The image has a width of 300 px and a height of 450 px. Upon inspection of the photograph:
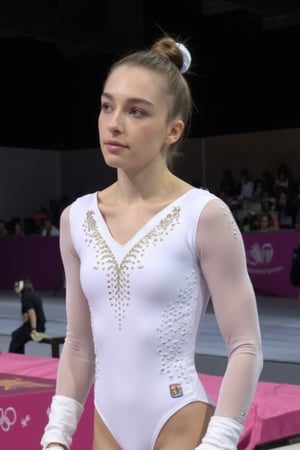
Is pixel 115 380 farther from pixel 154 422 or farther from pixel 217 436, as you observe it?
pixel 217 436

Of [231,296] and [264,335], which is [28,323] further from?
[231,296]

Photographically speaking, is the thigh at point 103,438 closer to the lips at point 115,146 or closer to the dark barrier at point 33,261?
the lips at point 115,146

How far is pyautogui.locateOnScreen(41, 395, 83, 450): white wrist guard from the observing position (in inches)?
57.4

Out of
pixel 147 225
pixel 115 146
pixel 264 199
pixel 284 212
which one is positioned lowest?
pixel 284 212

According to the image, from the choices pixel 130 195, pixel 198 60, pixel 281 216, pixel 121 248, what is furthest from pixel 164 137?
pixel 198 60

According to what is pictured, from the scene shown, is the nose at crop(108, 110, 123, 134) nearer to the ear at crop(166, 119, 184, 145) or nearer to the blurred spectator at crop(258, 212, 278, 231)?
the ear at crop(166, 119, 184, 145)

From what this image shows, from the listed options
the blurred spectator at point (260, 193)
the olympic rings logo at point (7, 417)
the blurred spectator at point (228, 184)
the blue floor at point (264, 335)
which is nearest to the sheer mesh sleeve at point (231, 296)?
the olympic rings logo at point (7, 417)

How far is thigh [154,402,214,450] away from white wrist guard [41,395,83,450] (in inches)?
7.2

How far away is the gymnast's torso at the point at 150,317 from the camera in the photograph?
143 cm

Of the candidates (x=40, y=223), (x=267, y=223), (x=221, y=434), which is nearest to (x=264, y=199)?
(x=267, y=223)

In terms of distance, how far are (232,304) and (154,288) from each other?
148 millimetres

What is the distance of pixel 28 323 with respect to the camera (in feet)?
21.5

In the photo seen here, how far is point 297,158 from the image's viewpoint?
16.8m

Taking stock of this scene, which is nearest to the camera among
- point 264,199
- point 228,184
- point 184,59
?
point 184,59
